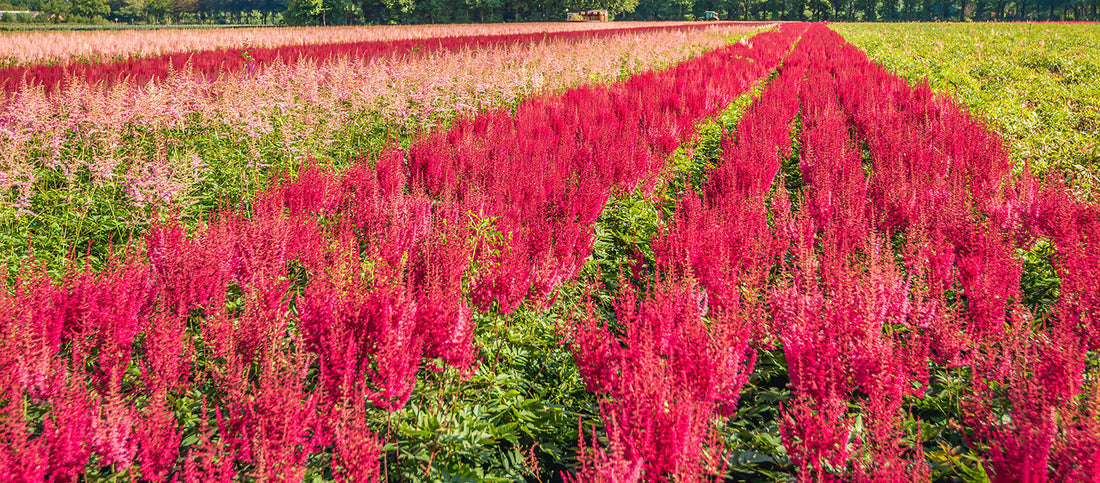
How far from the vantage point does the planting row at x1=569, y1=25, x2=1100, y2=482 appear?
5.50ft

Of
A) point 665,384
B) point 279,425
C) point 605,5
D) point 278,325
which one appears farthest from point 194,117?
point 605,5

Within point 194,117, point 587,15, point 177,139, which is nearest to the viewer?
point 177,139

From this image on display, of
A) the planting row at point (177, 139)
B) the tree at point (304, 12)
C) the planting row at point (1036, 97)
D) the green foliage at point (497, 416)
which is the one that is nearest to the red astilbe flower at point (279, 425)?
the green foliage at point (497, 416)

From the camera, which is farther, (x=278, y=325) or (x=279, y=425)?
(x=278, y=325)

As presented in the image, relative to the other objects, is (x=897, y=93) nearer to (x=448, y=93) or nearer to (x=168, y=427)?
(x=448, y=93)

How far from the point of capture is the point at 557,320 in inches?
124

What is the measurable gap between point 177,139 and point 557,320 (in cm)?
625

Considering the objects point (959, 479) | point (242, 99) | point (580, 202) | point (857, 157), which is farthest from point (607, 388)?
point (242, 99)

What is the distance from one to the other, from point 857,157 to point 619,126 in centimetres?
269

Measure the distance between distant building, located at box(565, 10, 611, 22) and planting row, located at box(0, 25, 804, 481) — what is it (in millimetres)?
67200

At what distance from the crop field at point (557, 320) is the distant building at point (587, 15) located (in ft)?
218

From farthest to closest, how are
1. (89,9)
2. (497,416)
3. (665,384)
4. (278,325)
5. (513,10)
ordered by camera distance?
(89,9) → (513,10) → (497,416) → (278,325) → (665,384)

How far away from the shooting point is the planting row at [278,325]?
5.57 feet

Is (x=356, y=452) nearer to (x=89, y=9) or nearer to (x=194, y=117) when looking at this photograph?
(x=194, y=117)
